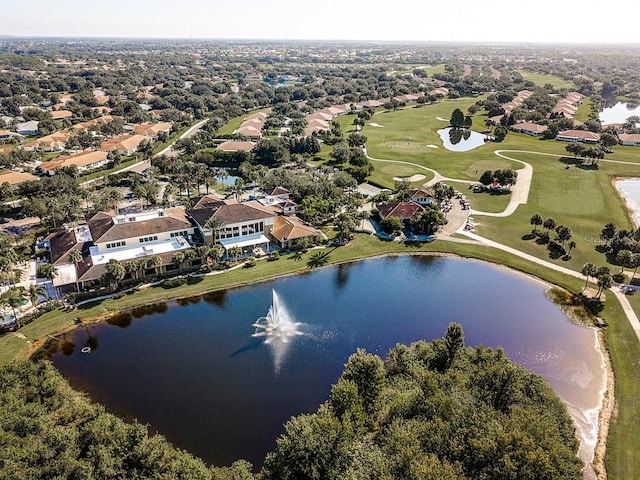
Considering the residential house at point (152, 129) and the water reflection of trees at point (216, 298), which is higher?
the residential house at point (152, 129)

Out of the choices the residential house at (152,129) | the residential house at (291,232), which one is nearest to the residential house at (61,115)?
the residential house at (152,129)

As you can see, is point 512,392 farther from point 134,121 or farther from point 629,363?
point 134,121

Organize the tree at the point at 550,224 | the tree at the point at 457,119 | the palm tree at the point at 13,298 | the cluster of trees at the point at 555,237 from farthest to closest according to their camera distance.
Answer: the tree at the point at 457,119 → the tree at the point at 550,224 → the cluster of trees at the point at 555,237 → the palm tree at the point at 13,298

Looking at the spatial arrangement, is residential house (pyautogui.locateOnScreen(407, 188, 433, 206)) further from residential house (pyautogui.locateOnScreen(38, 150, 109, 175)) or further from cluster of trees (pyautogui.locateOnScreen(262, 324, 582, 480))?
residential house (pyautogui.locateOnScreen(38, 150, 109, 175))

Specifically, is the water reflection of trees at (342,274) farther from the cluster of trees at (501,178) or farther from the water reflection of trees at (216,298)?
the cluster of trees at (501,178)

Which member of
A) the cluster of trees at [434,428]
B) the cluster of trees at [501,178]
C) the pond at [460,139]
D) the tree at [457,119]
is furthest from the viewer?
the tree at [457,119]

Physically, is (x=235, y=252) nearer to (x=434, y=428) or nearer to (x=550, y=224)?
(x=434, y=428)

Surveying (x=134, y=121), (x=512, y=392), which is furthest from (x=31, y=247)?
(x=134, y=121)
